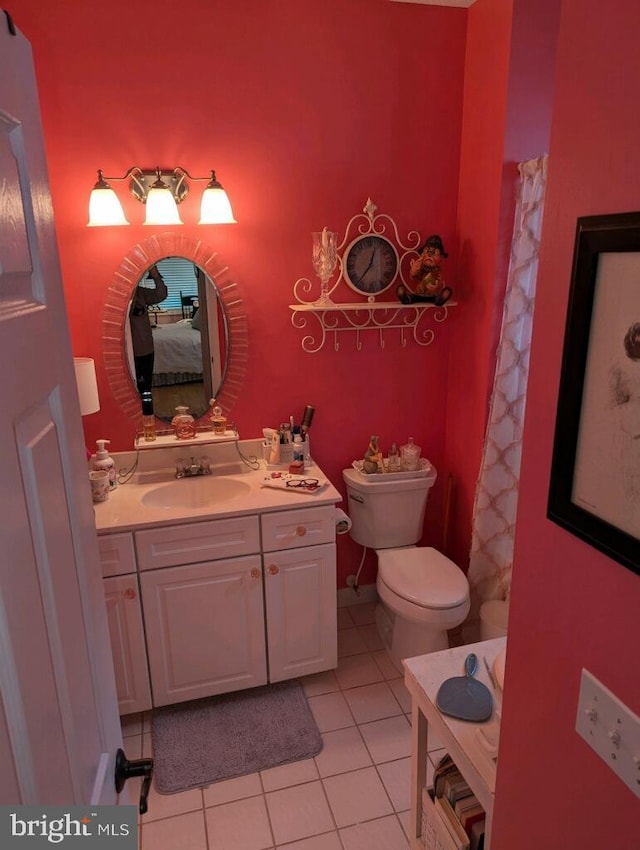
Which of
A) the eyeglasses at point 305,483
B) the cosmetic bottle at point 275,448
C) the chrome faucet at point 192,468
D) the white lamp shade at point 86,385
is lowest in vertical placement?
the eyeglasses at point 305,483

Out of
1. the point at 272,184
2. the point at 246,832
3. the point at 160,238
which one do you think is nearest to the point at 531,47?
the point at 272,184

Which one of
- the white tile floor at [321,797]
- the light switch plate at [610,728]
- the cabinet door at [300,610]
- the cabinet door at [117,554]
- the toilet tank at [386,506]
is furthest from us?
the toilet tank at [386,506]

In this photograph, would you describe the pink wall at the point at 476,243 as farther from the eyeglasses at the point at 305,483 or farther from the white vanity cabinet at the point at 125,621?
the white vanity cabinet at the point at 125,621

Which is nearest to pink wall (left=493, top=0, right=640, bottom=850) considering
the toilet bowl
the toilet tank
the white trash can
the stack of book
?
the stack of book

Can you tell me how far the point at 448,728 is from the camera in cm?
129

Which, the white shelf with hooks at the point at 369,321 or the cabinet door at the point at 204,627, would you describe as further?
the white shelf with hooks at the point at 369,321

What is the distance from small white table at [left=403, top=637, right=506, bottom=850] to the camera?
119 cm

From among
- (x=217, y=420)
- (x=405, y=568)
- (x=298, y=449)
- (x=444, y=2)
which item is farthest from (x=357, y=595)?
(x=444, y=2)

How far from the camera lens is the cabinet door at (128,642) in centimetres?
211

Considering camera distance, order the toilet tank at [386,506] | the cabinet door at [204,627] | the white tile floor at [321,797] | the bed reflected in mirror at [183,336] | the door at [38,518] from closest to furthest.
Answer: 1. the door at [38,518]
2. the white tile floor at [321,797]
3. the cabinet door at [204,627]
4. the bed reflected in mirror at [183,336]
5. the toilet tank at [386,506]

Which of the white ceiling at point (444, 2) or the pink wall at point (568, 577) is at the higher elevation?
the white ceiling at point (444, 2)

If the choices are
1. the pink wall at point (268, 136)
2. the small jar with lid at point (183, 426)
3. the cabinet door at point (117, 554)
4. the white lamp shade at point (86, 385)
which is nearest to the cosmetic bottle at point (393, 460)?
the pink wall at point (268, 136)

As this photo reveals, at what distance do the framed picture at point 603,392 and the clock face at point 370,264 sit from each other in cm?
186

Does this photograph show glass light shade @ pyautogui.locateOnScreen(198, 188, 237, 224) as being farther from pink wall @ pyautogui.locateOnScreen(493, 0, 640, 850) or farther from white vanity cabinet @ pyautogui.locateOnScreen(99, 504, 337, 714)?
pink wall @ pyautogui.locateOnScreen(493, 0, 640, 850)
